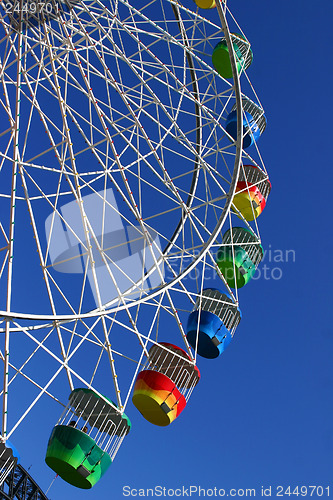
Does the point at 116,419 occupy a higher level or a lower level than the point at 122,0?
lower

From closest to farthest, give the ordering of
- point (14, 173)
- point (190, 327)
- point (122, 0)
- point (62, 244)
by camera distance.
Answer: point (14, 173)
point (122, 0)
point (190, 327)
point (62, 244)

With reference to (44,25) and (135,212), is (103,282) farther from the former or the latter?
(44,25)

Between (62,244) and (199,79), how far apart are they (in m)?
6.54

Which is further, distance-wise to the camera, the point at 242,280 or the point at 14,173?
the point at 242,280

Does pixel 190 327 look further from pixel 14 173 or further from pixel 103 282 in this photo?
pixel 14 173

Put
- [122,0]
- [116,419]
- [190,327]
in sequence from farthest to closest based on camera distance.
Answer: [190,327], [122,0], [116,419]

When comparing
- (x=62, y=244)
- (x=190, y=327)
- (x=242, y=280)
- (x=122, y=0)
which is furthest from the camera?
(x=62, y=244)

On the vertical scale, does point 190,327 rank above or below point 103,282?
below

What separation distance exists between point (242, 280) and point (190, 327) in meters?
2.38

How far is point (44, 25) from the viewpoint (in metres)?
13.9

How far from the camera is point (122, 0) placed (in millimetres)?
14789

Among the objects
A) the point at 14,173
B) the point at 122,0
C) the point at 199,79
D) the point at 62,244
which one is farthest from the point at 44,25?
the point at 62,244

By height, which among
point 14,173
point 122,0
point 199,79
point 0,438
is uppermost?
point 199,79

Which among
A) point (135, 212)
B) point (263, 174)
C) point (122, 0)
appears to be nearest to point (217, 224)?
point (135, 212)
